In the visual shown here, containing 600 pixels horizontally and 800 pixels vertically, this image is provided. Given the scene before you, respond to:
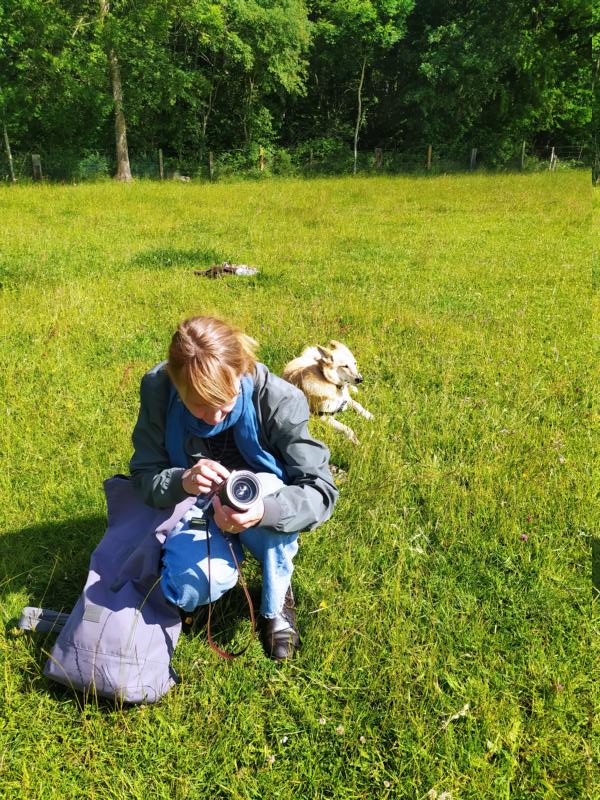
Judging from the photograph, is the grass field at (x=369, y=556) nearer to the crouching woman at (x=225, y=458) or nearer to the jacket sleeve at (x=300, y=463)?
the crouching woman at (x=225, y=458)

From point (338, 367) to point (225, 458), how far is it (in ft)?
7.15

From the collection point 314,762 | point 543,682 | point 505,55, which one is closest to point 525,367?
point 543,682

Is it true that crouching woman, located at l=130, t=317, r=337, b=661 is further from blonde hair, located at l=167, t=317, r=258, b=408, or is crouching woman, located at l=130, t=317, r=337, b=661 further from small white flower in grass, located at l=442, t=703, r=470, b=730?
small white flower in grass, located at l=442, t=703, r=470, b=730

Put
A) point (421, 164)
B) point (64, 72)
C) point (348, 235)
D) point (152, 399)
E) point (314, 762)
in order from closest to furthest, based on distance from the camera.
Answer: point (314, 762) → point (152, 399) → point (348, 235) → point (64, 72) → point (421, 164)

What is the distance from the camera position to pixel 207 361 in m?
2.14

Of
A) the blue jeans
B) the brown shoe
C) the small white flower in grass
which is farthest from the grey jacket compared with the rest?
the small white flower in grass

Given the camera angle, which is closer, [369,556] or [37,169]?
[369,556]

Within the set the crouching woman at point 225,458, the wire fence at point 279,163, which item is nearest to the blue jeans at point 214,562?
the crouching woman at point 225,458

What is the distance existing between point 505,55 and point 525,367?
30096mm

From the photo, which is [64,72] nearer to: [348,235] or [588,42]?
[348,235]

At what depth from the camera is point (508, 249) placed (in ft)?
34.9

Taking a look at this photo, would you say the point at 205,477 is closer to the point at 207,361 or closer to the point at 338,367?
the point at 207,361

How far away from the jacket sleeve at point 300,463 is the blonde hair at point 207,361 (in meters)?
0.32

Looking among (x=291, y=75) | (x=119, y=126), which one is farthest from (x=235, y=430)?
(x=291, y=75)
